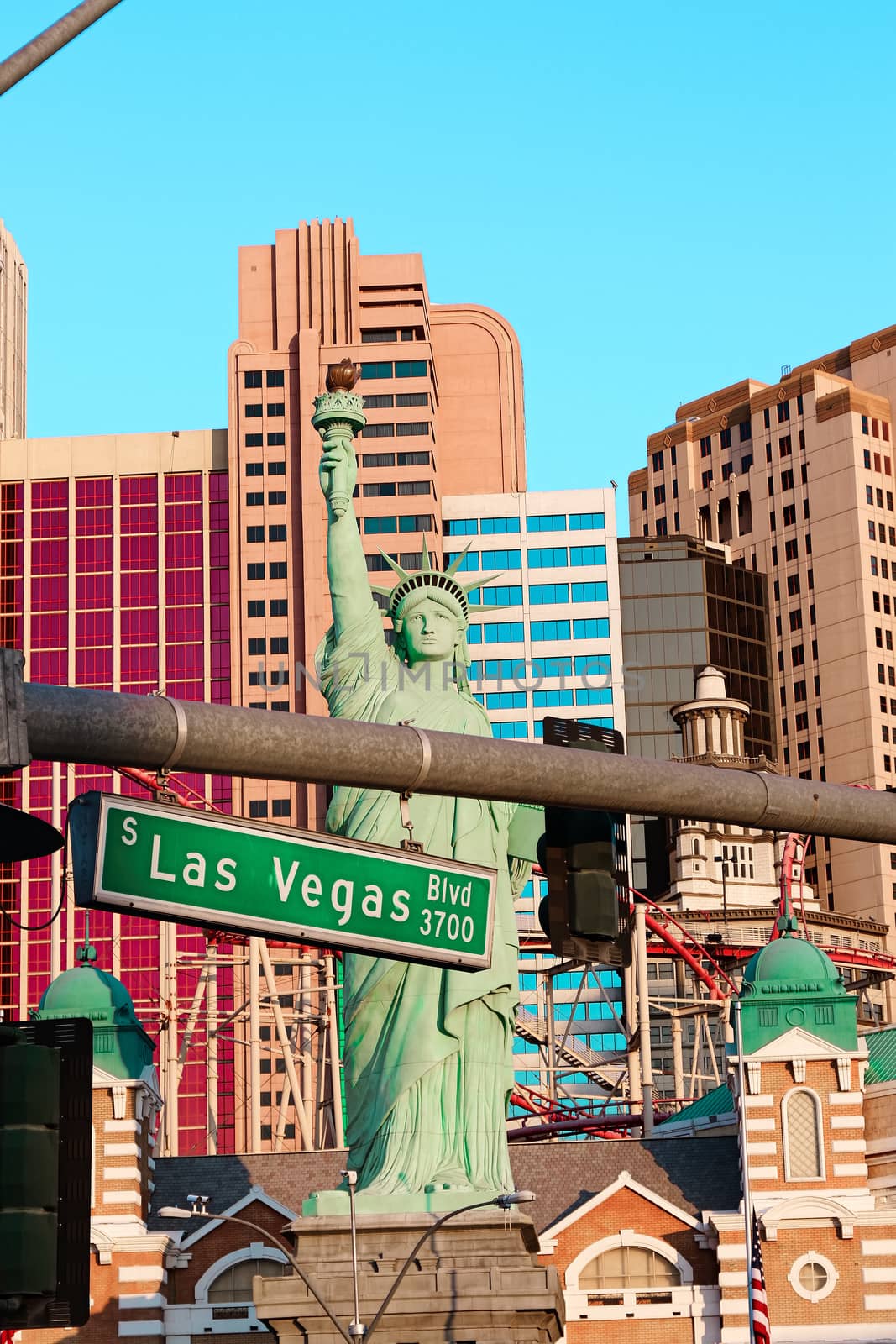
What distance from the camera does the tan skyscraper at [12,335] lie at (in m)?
140

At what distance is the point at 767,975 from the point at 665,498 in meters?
109

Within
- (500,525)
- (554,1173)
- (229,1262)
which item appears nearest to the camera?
(229,1262)

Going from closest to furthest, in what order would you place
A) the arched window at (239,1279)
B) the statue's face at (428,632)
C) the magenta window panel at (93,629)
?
1. the statue's face at (428,632)
2. the arched window at (239,1279)
3. the magenta window panel at (93,629)

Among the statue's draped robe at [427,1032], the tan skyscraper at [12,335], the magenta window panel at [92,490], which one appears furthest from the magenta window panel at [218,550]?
the statue's draped robe at [427,1032]

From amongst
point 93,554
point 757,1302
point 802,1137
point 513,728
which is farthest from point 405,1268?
point 93,554

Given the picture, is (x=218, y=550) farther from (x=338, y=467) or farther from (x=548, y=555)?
(x=338, y=467)

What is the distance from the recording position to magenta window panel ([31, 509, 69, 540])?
120m

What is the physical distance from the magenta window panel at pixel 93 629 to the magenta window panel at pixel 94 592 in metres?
0.49

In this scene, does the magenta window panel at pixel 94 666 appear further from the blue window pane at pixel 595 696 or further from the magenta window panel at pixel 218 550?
the blue window pane at pixel 595 696

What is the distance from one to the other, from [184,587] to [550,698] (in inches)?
829

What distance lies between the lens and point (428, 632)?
33.8 metres

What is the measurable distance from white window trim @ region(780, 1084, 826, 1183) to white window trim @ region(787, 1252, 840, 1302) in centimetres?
141

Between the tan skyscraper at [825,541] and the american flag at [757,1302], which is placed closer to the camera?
the american flag at [757,1302]

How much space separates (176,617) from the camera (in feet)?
386
